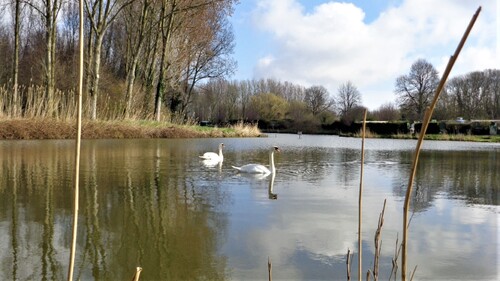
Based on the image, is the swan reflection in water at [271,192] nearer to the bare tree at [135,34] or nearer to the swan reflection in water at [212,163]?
the swan reflection in water at [212,163]

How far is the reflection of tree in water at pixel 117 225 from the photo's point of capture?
2180 mm

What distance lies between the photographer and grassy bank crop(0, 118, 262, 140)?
39.0 feet

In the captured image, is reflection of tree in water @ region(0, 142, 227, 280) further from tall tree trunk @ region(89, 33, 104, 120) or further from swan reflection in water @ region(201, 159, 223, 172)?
tall tree trunk @ region(89, 33, 104, 120)

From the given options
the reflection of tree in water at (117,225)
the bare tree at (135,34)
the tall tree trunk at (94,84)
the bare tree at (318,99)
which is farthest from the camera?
the bare tree at (318,99)

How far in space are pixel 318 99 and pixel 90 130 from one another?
57.0 metres

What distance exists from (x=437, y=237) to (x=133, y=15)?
24.3m

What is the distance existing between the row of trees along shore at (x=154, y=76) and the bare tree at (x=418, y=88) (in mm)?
123

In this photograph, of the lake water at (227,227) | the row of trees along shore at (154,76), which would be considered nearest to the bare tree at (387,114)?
the row of trees along shore at (154,76)

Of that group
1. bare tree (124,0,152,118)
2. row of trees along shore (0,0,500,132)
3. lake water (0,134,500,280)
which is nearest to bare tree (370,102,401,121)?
row of trees along shore (0,0,500,132)

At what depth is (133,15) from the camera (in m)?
24.4

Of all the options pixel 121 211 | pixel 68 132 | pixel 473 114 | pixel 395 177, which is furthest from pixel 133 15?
pixel 473 114

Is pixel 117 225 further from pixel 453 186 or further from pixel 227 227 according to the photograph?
pixel 453 186

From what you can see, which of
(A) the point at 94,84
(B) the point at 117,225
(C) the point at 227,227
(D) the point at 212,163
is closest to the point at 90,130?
(A) the point at 94,84

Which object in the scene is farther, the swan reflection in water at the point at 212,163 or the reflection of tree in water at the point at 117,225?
the swan reflection in water at the point at 212,163
